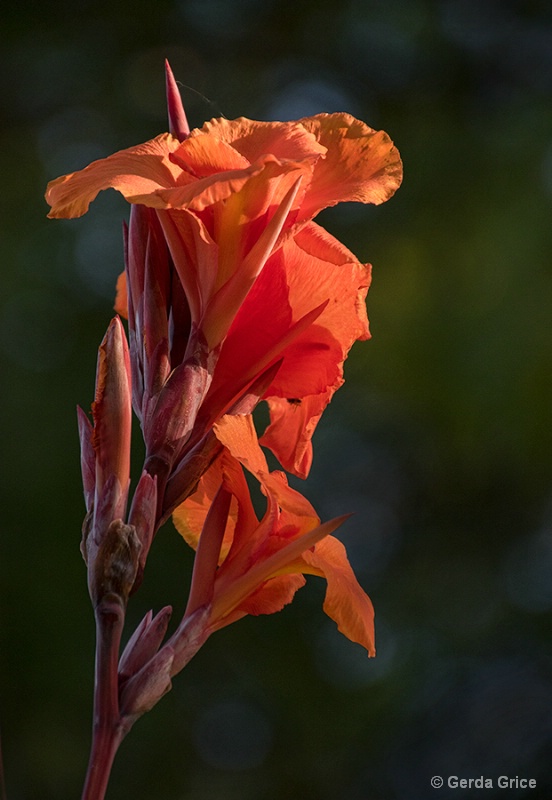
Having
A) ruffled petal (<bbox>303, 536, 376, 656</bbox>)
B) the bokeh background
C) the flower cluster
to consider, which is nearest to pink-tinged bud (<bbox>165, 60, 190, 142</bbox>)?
the flower cluster

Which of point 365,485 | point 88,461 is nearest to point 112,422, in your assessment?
point 88,461

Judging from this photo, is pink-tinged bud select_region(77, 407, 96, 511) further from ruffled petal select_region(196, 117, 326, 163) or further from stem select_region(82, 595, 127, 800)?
ruffled petal select_region(196, 117, 326, 163)

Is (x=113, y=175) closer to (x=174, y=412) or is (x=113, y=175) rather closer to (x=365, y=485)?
(x=174, y=412)

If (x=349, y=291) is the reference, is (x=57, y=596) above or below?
below

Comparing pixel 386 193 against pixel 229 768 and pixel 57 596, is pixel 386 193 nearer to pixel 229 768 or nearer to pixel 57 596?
pixel 57 596

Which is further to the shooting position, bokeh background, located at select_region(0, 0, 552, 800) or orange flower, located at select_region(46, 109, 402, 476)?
bokeh background, located at select_region(0, 0, 552, 800)

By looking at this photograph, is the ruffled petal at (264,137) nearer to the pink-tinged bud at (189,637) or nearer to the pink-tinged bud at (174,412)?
the pink-tinged bud at (174,412)

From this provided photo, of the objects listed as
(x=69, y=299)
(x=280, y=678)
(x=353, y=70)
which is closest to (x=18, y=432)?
(x=69, y=299)
